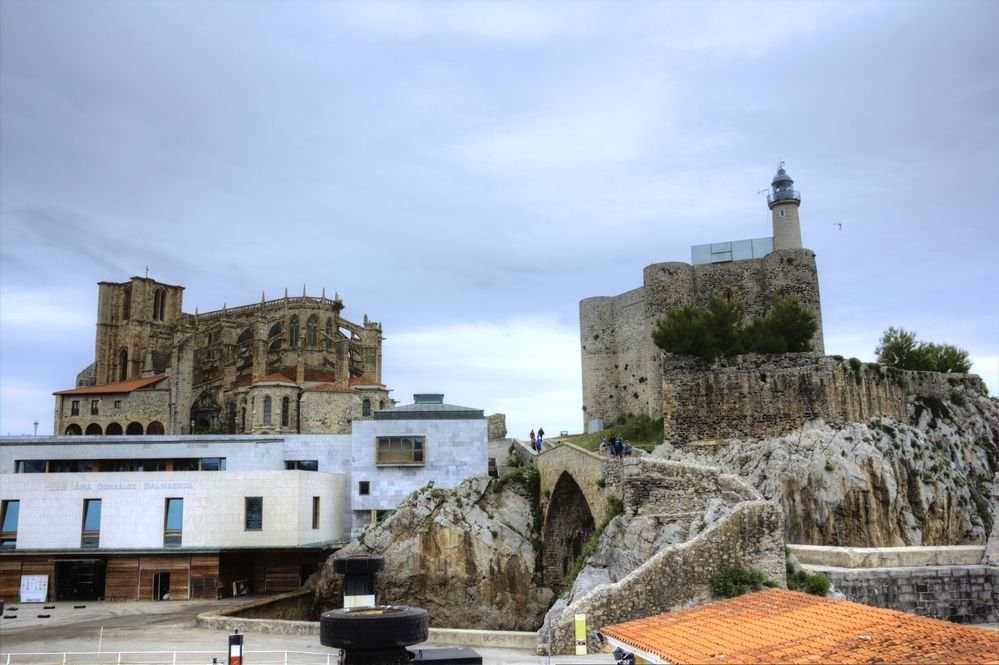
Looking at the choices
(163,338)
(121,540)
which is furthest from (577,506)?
(163,338)

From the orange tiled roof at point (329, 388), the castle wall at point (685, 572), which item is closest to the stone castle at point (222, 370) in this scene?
the orange tiled roof at point (329, 388)

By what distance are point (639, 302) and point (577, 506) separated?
1467 centimetres

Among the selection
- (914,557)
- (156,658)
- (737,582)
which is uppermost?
(914,557)

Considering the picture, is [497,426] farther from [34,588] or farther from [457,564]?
[34,588]

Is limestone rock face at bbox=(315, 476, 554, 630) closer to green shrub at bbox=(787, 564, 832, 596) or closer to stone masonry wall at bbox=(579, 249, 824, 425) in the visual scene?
stone masonry wall at bbox=(579, 249, 824, 425)

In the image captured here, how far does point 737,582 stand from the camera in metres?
19.1

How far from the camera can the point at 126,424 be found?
60125 mm

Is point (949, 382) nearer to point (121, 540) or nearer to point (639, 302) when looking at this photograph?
point (639, 302)

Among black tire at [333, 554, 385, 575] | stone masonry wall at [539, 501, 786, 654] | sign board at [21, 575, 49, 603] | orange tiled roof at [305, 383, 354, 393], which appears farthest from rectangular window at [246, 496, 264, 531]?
black tire at [333, 554, 385, 575]

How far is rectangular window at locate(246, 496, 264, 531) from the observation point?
3804 cm

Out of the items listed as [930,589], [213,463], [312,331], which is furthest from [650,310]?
[312,331]

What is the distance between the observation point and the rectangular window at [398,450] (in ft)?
142

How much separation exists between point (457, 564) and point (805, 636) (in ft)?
95.0

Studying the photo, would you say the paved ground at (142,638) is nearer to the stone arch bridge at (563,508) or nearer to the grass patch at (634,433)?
the stone arch bridge at (563,508)
